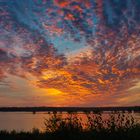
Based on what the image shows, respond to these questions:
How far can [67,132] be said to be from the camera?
1798 centimetres

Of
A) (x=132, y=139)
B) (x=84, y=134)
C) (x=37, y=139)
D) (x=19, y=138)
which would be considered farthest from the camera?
(x=19, y=138)

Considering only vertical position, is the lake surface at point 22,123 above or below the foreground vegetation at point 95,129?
above

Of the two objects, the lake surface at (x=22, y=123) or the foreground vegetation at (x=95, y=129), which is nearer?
the foreground vegetation at (x=95, y=129)

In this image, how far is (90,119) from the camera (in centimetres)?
1800

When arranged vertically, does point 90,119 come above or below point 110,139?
above

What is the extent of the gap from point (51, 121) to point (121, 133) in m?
4.82

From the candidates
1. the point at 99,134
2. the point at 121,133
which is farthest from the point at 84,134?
the point at 121,133

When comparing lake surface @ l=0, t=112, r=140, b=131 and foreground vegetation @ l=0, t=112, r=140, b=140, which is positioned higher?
lake surface @ l=0, t=112, r=140, b=131

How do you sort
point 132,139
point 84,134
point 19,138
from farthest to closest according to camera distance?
point 19,138 < point 84,134 < point 132,139

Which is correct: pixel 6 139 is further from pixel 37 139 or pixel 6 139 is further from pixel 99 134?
pixel 99 134

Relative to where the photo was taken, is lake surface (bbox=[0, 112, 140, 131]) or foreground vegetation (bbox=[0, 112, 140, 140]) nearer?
foreground vegetation (bbox=[0, 112, 140, 140])

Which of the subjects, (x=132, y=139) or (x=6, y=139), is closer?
(x=132, y=139)

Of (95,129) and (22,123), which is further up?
(22,123)

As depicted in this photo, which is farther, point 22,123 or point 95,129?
point 22,123
